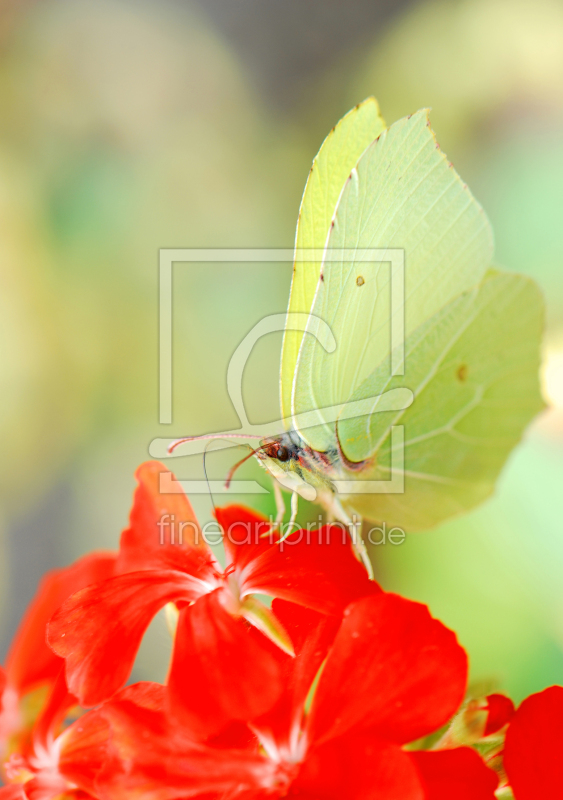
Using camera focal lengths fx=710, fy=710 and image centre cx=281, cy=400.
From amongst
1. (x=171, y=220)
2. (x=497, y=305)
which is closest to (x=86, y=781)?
(x=497, y=305)

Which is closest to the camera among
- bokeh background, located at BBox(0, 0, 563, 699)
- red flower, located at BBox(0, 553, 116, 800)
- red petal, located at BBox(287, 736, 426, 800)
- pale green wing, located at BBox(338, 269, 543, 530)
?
red petal, located at BBox(287, 736, 426, 800)

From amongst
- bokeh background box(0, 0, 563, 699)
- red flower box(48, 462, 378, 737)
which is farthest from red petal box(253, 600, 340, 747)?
bokeh background box(0, 0, 563, 699)

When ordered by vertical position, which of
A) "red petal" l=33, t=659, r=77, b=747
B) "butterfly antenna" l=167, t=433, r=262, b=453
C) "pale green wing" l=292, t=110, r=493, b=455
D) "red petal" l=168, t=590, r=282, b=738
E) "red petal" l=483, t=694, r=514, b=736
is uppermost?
"pale green wing" l=292, t=110, r=493, b=455

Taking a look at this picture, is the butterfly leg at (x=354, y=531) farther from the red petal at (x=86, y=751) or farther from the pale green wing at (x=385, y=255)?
the red petal at (x=86, y=751)

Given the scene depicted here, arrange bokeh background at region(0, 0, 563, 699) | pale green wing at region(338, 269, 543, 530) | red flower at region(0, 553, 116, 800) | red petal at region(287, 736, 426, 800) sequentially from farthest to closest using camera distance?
bokeh background at region(0, 0, 563, 699) → pale green wing at region(338, 269, 543, 530) → red flower at region(0, 553, 116, 800) → red petal at region(287, 736, 426, 800)

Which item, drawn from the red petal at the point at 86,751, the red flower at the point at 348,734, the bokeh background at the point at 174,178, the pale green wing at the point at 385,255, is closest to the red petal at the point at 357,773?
the red flower at the point at 348,734

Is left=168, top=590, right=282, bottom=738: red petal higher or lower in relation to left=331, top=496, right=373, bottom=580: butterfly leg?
lower

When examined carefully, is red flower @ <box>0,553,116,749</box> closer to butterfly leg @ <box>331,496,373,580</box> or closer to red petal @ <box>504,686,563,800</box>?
butterfly leg @ <box>331,496,373,580</box>
